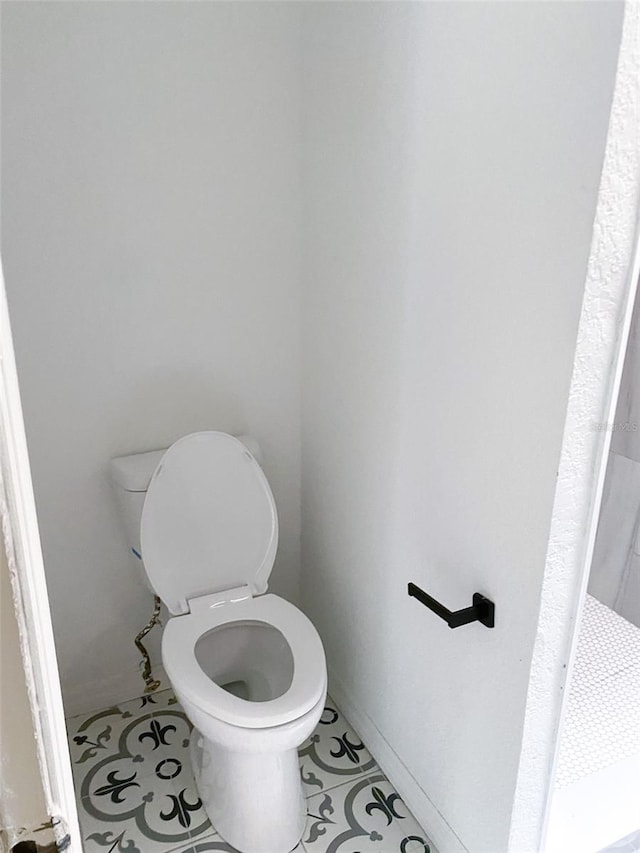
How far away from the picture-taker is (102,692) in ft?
6.24

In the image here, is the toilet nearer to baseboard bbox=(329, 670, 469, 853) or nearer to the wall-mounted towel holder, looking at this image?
baseboard bbox=(329, 670, 469, 853)

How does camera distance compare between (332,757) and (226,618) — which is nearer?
(226,618)

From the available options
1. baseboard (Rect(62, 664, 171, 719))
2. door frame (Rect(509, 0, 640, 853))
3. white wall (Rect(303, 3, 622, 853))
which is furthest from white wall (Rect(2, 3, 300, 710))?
door frame (Rect(509, 0, 640, 853))

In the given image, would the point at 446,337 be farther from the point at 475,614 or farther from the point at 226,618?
the point at 226,618

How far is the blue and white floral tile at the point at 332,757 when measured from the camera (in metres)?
1.69

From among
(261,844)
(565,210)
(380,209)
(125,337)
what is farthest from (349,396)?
(261,844)

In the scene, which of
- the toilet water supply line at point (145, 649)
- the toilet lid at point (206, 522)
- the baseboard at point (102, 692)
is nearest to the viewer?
the toilet lid at point (206, 522)

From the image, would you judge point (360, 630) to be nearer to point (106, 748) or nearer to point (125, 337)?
point (106, 748)

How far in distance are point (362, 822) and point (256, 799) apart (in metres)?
0.28

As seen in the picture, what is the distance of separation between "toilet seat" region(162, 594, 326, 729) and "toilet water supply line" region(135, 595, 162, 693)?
155 millimetres

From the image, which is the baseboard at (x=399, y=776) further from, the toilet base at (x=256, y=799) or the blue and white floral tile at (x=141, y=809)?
the blue and white floral tile at (x=141, y=809)

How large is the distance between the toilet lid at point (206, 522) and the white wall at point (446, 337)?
8.4 inches

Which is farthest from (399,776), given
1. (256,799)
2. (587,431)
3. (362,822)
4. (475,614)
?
(587,431)

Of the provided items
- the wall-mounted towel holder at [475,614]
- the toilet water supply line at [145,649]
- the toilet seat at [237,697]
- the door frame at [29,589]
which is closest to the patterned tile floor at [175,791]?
the toilet water supply line at [145,649]
